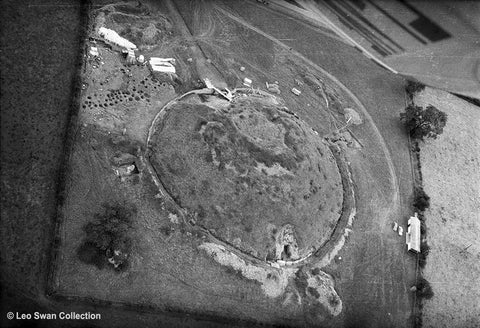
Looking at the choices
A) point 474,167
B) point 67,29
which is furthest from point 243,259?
point 474,167

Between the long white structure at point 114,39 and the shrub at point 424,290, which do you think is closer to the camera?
the shrub at point 424,290

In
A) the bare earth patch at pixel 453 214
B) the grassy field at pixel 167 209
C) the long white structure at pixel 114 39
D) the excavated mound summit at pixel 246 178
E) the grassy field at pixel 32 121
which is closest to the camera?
the grassy field at pixel 32 121

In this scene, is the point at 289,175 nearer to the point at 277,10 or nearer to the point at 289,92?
the point at 289,92

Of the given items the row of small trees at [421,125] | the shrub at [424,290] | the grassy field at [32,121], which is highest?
the grassy field at [32,121]

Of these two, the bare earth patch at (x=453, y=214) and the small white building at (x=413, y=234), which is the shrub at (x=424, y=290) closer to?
the bare earth patch at (x=453, y=214)

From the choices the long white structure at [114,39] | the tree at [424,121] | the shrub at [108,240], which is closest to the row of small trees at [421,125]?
the tree at [424,121]
